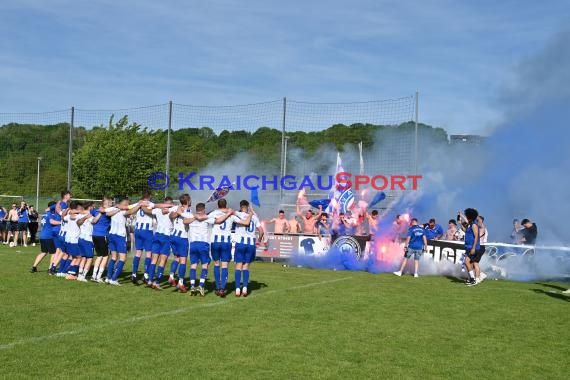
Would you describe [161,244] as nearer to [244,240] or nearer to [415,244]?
[244,240]

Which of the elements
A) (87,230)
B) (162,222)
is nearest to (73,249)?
(87,230)

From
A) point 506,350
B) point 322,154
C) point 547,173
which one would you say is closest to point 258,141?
point 322,154

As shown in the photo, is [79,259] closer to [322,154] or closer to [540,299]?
[540,299]

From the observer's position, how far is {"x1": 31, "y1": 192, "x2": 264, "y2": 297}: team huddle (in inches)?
507

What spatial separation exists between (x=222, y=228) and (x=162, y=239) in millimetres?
2017

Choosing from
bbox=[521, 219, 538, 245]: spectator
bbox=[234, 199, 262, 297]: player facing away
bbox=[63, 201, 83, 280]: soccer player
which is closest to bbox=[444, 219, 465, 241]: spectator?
bbox=[521, 219, 538, 245]: spectator

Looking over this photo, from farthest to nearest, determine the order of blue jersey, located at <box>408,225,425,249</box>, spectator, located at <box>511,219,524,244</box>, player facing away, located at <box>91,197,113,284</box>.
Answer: spectator, located at <box>511,219,524,244</box> < blue jersey, located at <box>408,225,425,249</box> < player facing away, located at <box>91,197,113,284</box>

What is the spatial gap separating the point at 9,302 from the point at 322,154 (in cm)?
1543

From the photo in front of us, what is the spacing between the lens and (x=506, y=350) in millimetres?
8727

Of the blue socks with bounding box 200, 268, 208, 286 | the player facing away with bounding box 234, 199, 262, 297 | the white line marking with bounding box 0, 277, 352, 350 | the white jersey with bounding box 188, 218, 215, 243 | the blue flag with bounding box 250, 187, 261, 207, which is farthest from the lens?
the blue flag with bounding box 250, 187, 261, 207

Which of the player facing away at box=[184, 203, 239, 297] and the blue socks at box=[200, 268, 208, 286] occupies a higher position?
the player facing away at box=[184, 203, 239, 297]

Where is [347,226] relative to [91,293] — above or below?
above

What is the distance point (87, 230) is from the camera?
47.4 feet

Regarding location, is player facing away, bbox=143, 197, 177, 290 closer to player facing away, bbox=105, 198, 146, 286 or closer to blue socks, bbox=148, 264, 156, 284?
blue socks, bbox=148, 264, 156, 284
